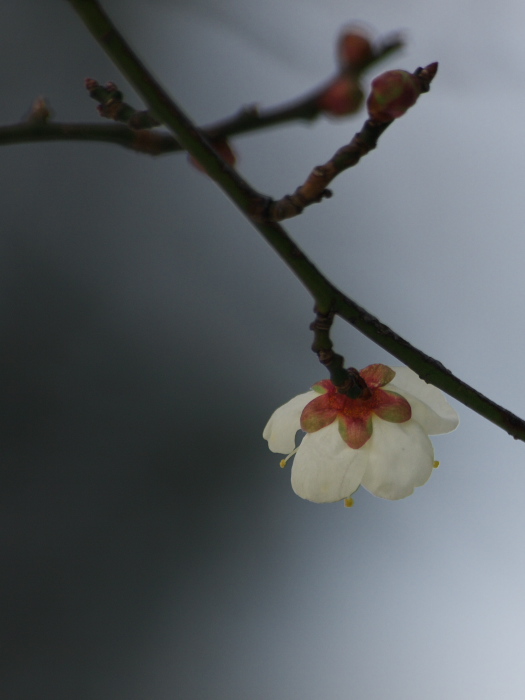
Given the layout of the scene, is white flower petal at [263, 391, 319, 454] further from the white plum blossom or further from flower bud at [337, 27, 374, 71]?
flower bud at [337, 27, 374, 71]

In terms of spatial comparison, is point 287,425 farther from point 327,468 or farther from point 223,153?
point 223,153

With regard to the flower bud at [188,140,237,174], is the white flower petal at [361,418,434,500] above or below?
below

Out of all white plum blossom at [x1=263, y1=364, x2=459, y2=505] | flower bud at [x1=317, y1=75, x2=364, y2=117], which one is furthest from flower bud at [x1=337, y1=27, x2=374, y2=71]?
white plum blossom at [x1=263, y1=364, x2=459, y2=505]

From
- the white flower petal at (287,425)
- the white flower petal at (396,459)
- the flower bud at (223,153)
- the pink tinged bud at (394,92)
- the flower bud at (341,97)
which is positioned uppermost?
the flower bud at (223,153)

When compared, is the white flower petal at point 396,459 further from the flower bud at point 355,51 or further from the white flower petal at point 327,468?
the flower bud at point 355,51

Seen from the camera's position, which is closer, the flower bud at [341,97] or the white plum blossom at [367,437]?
the flower bud at [341,97]

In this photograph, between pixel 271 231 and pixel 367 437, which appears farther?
pixel 367 437

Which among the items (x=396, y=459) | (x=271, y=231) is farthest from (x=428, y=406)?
(x=271, y=231)

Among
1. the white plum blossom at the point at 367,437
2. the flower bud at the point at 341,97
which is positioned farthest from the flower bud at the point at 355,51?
the white plum blossom at the point at 367,437
